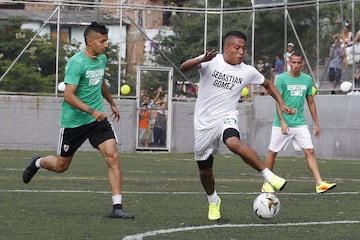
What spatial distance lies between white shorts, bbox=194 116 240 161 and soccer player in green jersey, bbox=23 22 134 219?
896 millimetres

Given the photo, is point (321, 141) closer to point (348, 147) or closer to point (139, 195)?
point (348, 147)

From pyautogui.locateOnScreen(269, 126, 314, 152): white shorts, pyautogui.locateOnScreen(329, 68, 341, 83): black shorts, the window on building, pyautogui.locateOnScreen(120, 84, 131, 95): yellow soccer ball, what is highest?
the window on building

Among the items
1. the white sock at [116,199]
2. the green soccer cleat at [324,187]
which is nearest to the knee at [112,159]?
the white sock at [116,199]

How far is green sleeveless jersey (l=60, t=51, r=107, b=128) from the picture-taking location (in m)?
11.0

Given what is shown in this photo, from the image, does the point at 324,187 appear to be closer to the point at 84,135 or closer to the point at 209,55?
the point at 84,135

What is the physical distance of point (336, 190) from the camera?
15.2 m

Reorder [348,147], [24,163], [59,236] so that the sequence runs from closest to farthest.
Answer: [59,236], [24,163], [348,147]

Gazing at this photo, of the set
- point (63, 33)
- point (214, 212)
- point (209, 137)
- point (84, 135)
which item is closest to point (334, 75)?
point (63, 33)

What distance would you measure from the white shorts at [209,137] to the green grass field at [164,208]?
2.23ft

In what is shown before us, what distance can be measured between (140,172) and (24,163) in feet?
11.2

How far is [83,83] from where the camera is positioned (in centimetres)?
1109

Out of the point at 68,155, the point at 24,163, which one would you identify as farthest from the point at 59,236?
the point at 24,163

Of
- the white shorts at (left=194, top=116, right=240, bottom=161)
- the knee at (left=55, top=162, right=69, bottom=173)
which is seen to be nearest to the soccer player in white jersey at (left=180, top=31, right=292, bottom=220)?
the white shorts at (left=194, top=116, right=240, bottom=161)

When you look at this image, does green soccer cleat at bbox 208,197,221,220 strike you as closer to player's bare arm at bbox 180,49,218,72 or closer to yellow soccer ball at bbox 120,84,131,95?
player's bare arm at bbox 180,49,218,72
